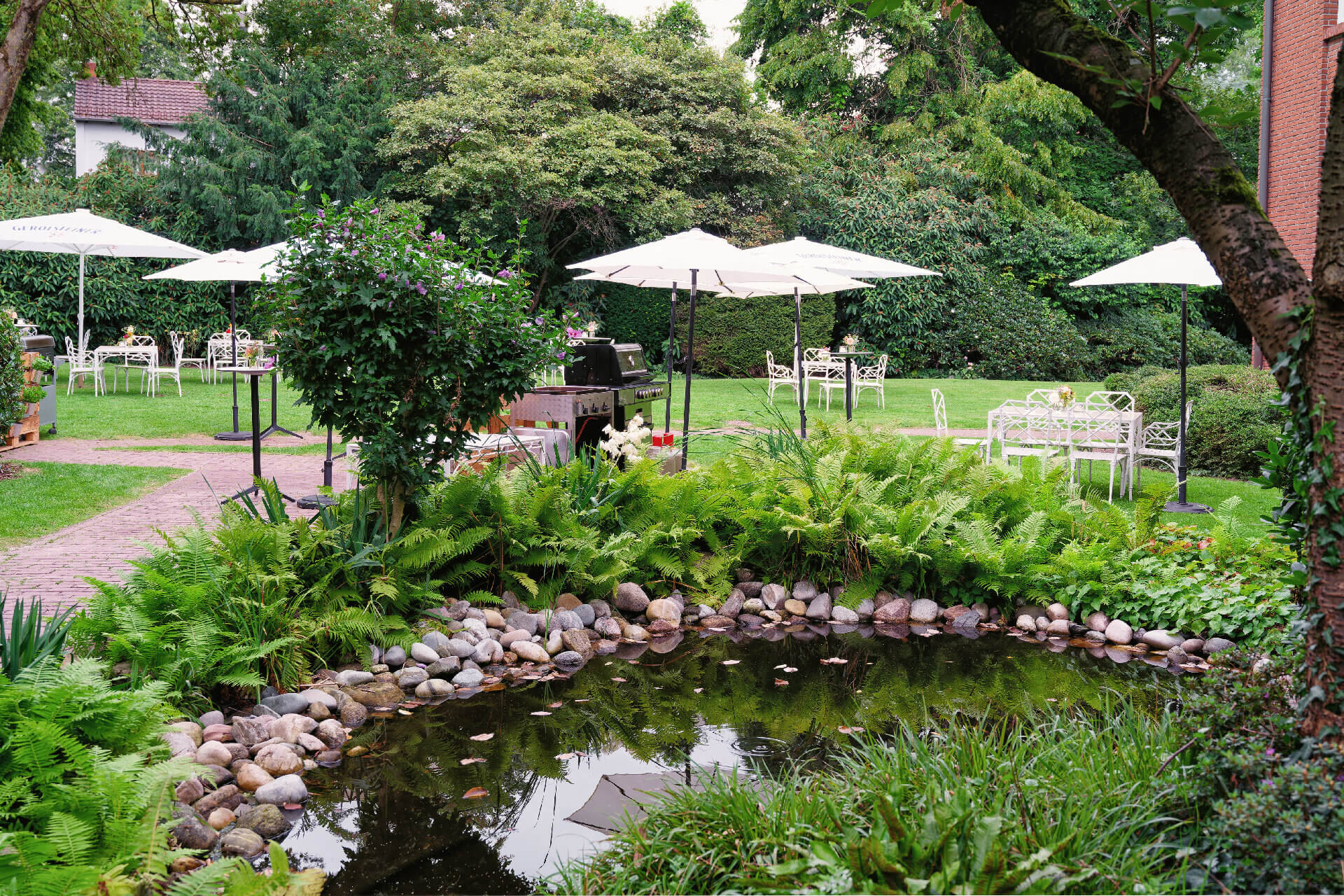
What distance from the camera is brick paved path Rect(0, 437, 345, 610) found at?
601 centimetres

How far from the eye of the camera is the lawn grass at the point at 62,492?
24.3 ft

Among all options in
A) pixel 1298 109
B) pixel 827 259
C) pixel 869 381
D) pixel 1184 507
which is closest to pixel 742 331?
pixel 869 381

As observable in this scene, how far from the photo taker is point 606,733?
4.59 m

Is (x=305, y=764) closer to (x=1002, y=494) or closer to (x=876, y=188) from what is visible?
(x=1002, y=494)

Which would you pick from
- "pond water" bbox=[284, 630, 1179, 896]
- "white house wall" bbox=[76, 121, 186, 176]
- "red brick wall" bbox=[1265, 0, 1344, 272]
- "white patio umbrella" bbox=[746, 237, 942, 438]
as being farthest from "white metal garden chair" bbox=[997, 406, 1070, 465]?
"white house wall" bbox=[76, 121, 186, 176]

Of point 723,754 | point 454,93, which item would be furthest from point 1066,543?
point 454,93

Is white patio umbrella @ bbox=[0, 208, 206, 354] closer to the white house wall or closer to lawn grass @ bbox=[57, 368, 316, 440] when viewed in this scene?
lawn grass @ bbox=[57, 368, 316, 440]

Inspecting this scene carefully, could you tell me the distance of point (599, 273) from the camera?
1009cm

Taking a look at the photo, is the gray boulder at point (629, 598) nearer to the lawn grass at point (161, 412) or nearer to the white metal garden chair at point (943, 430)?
the white metal garden chair at point (943, 430)

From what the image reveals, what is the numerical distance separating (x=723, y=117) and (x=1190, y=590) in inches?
692

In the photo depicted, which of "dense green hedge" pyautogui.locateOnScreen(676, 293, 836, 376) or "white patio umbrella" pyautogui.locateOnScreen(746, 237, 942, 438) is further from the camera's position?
"dense green hedge" pyautogui.locateOnScreen(676, 293, 836, 376)

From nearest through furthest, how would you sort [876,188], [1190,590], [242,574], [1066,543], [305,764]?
[305,764] → [242,574] → [1190,590] → [1066,543] → [876,188]

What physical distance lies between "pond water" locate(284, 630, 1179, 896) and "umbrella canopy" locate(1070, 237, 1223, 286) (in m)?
4.29

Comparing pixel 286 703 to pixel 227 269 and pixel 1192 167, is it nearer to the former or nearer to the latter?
pixel 1192 167
